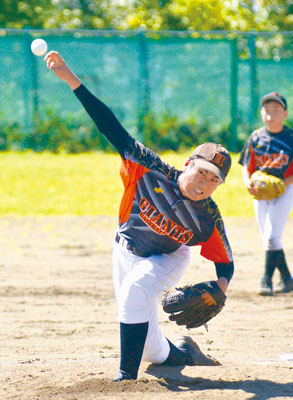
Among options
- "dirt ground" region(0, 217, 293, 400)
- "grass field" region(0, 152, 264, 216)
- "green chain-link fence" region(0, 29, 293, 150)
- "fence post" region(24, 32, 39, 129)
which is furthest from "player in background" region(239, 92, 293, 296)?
"fence post" region(24, 32, 39, 129)

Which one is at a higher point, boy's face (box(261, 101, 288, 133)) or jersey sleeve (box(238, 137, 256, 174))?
boy's face (box(261, 101, 288, 133))

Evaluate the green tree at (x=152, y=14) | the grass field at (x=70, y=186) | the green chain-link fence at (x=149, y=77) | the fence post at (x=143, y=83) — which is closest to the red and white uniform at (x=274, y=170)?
the grass field at (x=70, y=186)

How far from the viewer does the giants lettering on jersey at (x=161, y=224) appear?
4109 mm

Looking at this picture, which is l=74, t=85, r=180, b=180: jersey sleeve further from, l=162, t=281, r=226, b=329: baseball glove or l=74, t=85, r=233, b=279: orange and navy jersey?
l=162, t=281, r=226, b=329: baseball glove

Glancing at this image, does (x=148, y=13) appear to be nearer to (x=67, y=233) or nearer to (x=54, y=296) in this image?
(x=67, y=233)

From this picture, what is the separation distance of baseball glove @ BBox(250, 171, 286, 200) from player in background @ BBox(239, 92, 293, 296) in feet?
0.32

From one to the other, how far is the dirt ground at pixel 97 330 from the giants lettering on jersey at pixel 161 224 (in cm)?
83

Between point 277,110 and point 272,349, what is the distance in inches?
97.8

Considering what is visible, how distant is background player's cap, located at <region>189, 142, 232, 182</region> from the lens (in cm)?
398

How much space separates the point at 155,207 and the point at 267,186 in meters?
2.71

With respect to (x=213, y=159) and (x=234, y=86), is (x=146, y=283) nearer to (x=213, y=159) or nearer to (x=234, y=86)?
(x=213, y=159)

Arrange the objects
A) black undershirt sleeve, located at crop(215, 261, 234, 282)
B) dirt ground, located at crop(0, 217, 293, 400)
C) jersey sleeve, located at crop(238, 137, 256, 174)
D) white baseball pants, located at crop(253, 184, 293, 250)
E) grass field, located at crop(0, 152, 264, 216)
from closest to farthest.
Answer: dirt ground, located at crop(0, 217, 293, 400), black undershirt sleeve, located at crop(215, 261, 234, 282), white baseball pants, located at crop(253, 184, 293, 250), jersey sleeve, located at crop(238, 137, 256, 174), grass field, located at crop(0, 152, 264, 216)

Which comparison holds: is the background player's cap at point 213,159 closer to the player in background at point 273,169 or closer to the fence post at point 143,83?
the player in background at point 273,169

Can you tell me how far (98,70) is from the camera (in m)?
16.7
